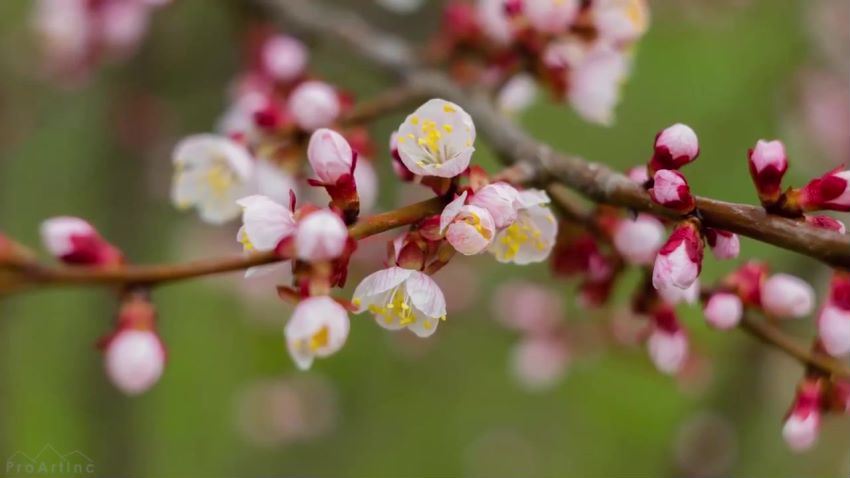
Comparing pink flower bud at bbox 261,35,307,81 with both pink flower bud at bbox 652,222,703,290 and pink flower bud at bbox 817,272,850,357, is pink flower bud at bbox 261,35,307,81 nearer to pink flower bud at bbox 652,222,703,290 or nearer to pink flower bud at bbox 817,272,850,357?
pink flower bud at bbox 652,222,703,290

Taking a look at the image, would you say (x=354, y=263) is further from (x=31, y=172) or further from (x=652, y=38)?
(x=31, y=172)

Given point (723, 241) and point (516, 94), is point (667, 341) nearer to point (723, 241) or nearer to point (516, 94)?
point (723, 241)

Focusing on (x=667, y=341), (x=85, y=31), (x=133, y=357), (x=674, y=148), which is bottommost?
(x=85, y=31)

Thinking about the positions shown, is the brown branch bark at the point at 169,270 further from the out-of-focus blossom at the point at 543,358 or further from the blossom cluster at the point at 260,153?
the out-of-focus blossom at the point at 543,358

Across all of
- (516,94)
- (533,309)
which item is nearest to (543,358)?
(533,309)

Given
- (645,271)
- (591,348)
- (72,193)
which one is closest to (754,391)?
(591,348)

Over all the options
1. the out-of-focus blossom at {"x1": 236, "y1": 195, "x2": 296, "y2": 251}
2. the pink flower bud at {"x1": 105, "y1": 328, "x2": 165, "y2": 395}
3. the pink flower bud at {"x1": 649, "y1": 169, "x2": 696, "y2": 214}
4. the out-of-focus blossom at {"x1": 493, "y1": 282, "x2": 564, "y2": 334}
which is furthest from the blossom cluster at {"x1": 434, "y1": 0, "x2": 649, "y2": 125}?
the out-of-focus blossom at {"x1": 493, "y1": 282, "x2": 564, "y2": 334}
